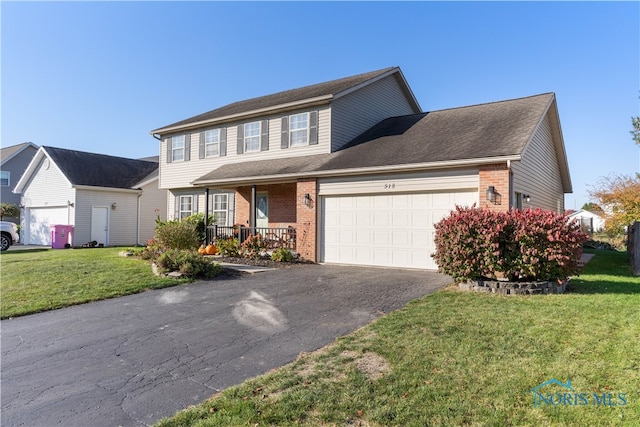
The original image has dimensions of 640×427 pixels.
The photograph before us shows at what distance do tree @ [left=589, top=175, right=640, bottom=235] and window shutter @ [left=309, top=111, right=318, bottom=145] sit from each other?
46.6 feet

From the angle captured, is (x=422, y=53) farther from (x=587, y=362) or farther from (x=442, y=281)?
(x=587, y=362)

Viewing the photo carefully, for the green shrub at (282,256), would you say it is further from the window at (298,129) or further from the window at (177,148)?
the window at (177,148)

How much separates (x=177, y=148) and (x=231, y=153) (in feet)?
13.7

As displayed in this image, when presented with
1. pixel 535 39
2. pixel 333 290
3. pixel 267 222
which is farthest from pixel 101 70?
pixel 535 39

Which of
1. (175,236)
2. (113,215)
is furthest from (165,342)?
(113,215)

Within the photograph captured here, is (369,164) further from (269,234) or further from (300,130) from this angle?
(269,234)

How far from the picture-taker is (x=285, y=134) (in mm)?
15938

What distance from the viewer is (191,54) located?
14.4m

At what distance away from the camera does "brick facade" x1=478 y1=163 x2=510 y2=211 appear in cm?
949

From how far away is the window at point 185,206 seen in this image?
19.8 meters

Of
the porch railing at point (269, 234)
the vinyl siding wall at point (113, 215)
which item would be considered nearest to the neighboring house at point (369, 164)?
the porch railing at point (269, 234)

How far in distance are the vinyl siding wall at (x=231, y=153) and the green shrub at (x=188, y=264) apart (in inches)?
262

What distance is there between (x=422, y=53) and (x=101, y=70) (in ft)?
42.8

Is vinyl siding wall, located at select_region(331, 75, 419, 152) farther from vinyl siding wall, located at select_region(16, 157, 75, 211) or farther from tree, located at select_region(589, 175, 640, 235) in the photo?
vinyl siding wall, located at select_region(16, 157, 75, 211)
